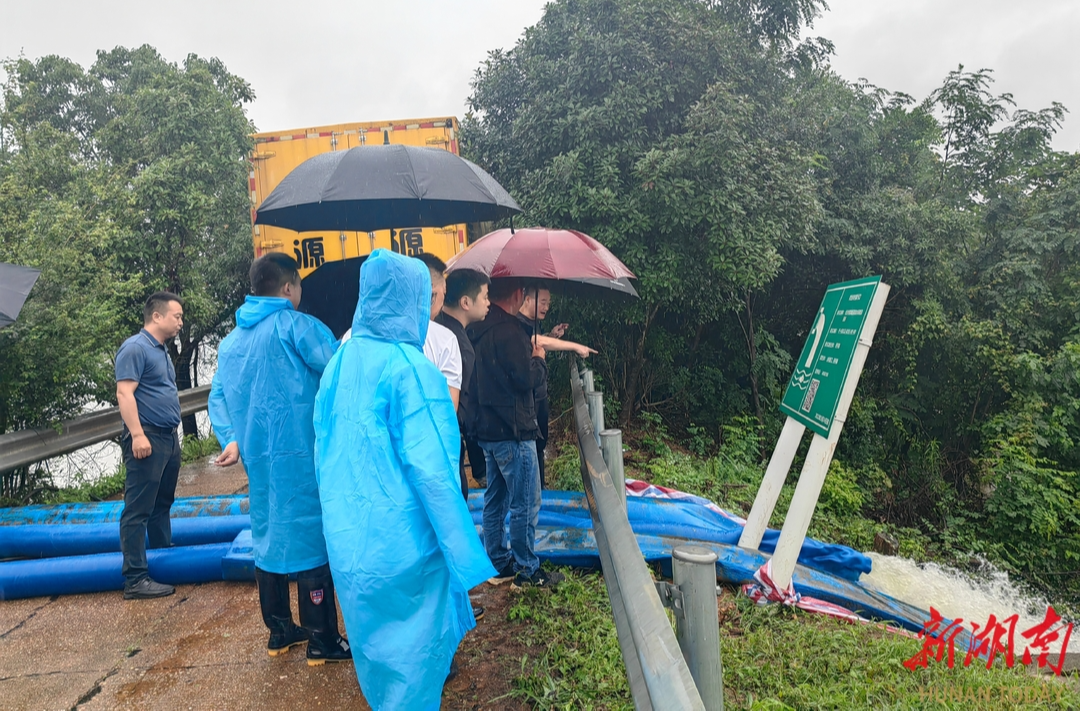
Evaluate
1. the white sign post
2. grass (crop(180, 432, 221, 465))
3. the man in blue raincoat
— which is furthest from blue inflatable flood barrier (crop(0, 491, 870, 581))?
grass (crop(180, 432, 221, 465))

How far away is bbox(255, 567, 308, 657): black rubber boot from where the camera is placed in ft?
9.87

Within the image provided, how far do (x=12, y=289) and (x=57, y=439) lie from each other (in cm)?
268

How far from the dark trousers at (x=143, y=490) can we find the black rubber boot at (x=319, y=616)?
4.94 ft

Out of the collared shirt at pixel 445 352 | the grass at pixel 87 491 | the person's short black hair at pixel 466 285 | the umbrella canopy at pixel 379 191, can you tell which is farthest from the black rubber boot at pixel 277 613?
the grass at pixel 87 491

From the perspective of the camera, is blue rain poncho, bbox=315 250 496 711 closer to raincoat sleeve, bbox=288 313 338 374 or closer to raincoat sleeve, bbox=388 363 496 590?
raincoat sleeve, bbox=388 363 496 590

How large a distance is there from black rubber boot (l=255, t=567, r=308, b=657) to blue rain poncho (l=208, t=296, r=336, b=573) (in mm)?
108

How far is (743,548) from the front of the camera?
450 cm

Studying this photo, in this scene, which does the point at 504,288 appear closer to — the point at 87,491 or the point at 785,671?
the point at 785,671

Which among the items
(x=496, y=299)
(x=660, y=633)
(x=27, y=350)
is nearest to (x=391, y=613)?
(x=660, y=633)

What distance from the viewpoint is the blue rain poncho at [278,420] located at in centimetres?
289

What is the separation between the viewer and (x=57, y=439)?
20.6 ft

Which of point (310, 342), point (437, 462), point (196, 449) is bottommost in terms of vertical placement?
point (196, 449)

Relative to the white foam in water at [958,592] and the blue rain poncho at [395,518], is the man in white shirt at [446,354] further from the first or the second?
the white foam in water at [958,592]

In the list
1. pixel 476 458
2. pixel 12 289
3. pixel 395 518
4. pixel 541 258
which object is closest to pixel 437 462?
pixel 395 518
